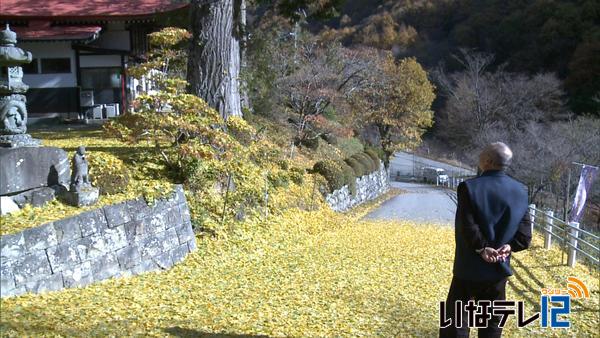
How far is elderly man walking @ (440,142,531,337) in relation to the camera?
3.52m

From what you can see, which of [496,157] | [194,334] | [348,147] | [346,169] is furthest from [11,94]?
[348,147]

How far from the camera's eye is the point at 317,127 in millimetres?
20094

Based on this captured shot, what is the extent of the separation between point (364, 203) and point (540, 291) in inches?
558

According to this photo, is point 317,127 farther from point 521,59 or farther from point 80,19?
point 521,59

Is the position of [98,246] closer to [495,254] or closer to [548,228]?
[495,254]

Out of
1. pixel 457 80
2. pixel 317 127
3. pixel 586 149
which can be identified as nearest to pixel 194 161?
pixel 317 127

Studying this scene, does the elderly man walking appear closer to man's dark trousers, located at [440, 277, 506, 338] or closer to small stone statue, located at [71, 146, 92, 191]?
man's dark trousers, located at [440, 277, 506, 338]

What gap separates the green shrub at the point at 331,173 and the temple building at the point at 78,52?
783 centimetres

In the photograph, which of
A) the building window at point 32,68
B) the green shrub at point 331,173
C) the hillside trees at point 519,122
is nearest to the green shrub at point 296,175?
the green shrub at point 331,173

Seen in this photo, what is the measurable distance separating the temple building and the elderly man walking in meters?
16.7

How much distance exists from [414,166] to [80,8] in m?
33.1

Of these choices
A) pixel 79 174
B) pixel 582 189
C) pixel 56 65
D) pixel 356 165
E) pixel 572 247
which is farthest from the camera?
pixel 356 165

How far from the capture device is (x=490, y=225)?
139 inches

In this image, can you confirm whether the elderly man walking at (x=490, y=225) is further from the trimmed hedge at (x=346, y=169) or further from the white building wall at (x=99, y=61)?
the white building wall at (x=99, y=61)
